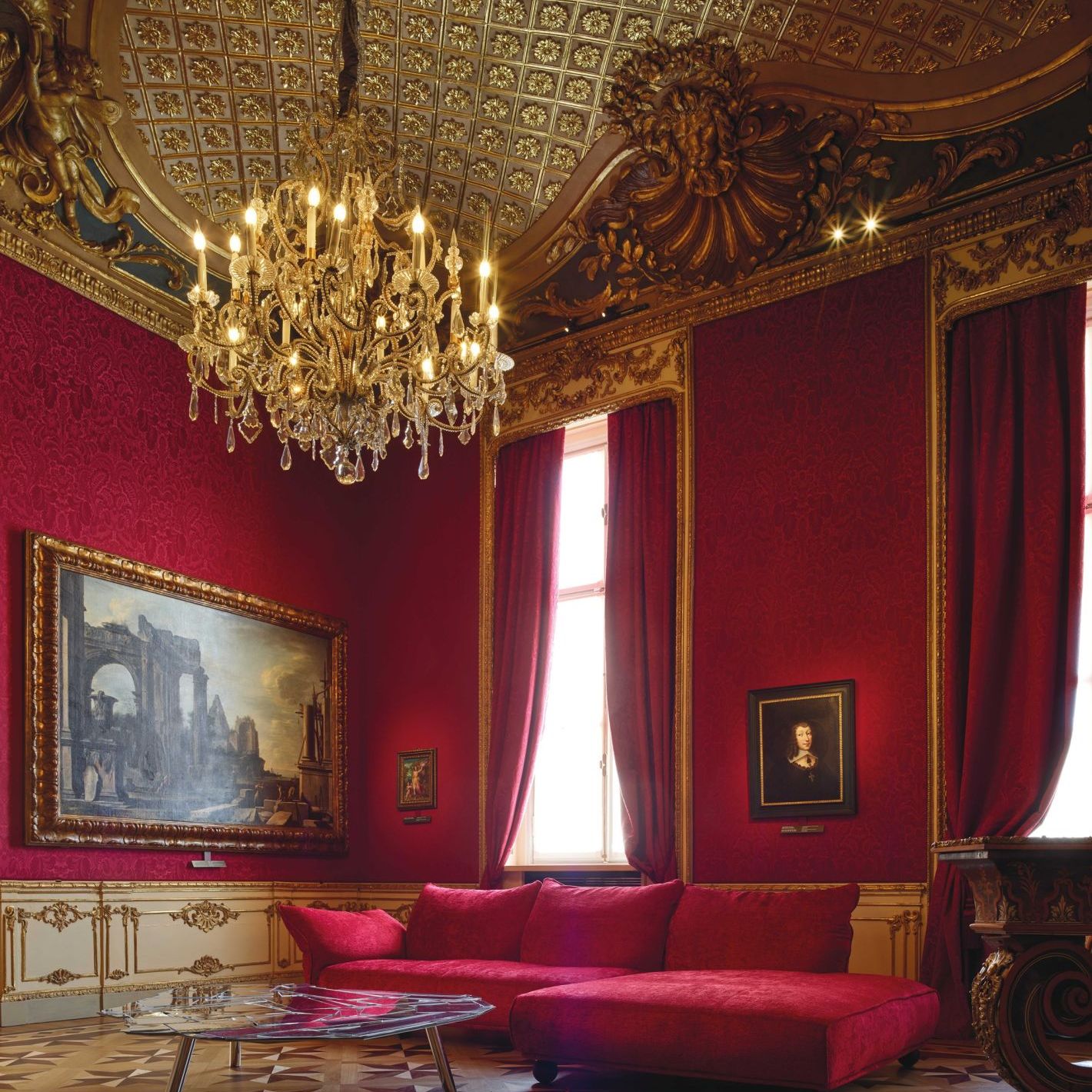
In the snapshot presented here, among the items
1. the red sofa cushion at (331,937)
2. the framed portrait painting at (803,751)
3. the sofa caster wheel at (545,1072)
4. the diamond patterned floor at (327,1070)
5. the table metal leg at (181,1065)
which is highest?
the framed portrait painting at (803,751)

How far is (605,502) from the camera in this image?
29.2 ft

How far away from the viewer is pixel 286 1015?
448 centimetres

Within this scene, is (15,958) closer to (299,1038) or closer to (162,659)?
(162,659)

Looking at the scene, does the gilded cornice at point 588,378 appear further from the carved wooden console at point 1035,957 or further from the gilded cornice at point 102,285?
the carved wooden console at point 1035,957

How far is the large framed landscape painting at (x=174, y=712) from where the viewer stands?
7324 mm

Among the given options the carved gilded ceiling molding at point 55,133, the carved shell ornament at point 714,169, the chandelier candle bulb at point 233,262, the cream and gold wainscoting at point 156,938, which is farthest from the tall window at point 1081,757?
the carved gilded ceiling molding at point 55,133

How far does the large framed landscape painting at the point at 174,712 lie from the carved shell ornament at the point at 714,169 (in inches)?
150

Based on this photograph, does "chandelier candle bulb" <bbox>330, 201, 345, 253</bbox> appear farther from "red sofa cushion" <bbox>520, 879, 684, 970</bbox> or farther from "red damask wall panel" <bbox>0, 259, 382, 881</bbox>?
"red sofa cushion" <bbox>520, 879, 684, 970</bbox>

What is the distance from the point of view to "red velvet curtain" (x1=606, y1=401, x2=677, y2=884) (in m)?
7.78

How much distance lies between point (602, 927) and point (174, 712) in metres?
3.38

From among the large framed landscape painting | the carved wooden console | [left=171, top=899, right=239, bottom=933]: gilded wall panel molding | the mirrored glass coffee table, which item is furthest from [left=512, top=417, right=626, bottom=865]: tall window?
the carved wooden console

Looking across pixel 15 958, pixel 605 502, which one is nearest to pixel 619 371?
pixel 605 502

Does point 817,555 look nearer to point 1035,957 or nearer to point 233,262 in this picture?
point 233,262

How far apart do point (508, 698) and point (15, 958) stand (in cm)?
358
